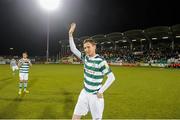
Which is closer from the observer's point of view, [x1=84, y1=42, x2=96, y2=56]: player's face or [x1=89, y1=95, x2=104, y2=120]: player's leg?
[x1=84, y1=42, x2=96, y2=56]: player's face

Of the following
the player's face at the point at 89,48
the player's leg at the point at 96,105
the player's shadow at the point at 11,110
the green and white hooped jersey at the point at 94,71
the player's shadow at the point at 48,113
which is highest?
the player's face at the point at 89,48

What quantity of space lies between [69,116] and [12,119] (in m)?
1.98

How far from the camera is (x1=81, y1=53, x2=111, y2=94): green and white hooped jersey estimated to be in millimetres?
6543

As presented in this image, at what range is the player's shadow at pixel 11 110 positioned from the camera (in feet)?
34.6

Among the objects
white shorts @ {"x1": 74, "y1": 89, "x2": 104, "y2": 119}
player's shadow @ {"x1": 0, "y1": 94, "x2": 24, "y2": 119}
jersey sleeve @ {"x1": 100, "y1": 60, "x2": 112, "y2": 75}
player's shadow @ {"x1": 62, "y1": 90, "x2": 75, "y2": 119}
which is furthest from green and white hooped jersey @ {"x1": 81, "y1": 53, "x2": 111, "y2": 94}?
player's shadow @ {"x1": 0, "y1": 94, "x2": 24, "y2": 119}

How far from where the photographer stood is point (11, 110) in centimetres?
1162

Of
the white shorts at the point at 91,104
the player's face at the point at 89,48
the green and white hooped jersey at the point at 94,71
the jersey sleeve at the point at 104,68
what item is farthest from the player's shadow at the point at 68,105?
the player's face at the point at 89,48

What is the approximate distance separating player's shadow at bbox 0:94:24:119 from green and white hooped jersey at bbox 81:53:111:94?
4789 millimetres

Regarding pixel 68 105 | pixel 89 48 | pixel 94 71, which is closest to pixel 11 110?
pixel 68 105

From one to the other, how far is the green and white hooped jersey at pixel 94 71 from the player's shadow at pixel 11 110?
4.79m

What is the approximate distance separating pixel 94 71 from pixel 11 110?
6.15 meters

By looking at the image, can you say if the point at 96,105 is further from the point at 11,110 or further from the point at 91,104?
the point at 11,110

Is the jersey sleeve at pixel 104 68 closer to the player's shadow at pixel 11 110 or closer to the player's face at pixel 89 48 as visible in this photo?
the player's face at pixel 89 48

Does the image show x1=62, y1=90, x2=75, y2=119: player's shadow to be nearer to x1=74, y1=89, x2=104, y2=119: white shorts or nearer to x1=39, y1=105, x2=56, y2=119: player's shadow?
x1=39, y1=105, x2=56, y2=119: player's shadow
